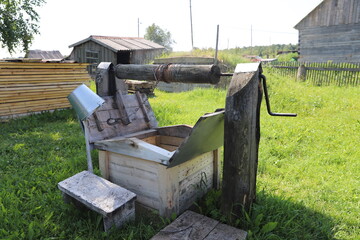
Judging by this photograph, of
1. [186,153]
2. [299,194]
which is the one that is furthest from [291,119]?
[186,153]

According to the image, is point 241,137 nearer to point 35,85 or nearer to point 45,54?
point 35,85

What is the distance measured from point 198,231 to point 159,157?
0.72 metres

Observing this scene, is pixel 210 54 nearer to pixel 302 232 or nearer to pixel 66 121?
pixel 66 121

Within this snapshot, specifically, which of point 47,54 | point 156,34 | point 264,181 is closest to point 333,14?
point 264,181

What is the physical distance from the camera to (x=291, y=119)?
7273 millimetres

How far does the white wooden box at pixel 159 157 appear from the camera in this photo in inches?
98.0

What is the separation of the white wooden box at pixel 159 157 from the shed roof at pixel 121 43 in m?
18.1

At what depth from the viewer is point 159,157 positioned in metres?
2.45

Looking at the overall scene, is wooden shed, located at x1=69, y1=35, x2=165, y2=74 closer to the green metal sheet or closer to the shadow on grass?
the green metal sheet

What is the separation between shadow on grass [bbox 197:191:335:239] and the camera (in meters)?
2.47

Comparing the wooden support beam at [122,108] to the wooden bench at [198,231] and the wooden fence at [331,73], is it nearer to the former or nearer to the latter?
the wooden bench at [198,231]

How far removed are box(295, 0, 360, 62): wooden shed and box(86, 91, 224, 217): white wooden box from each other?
59.1ft

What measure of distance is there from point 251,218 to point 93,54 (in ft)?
75.2

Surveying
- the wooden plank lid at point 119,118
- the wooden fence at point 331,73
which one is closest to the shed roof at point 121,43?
the wooden fence at point 331,73
